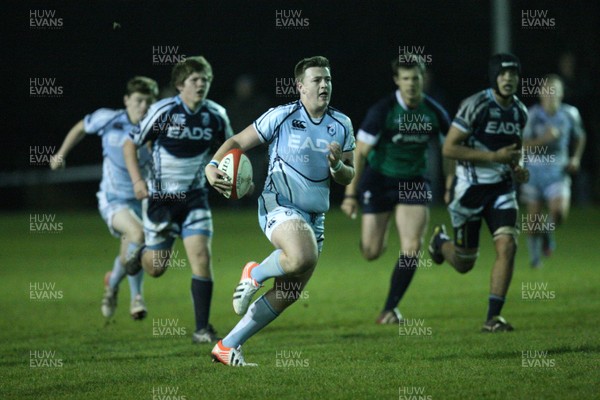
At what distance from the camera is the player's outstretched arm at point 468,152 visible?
901cm

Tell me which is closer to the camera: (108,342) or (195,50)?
(108,342)

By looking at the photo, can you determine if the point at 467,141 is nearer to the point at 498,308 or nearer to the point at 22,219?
the point at 498,308

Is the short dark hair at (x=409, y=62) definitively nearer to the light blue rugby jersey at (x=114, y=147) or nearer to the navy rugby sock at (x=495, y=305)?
the navy rugby sock at (x=495, y=305)

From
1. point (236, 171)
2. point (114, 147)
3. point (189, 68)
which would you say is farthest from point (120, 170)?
point (236, 171)

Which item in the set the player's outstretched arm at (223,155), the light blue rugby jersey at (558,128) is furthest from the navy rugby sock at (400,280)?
the light blue rugby jersey at (558,128)

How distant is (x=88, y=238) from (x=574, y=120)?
8861 mm

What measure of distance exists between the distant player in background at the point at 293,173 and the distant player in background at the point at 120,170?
3.01m

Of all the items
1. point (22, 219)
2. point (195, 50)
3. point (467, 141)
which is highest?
point (195, 50)

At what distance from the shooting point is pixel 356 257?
15711mm

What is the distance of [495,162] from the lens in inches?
360

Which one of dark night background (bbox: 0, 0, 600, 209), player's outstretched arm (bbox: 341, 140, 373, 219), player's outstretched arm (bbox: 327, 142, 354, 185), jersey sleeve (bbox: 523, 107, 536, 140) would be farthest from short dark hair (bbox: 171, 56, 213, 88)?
dark night background (bbox: 0, 0, 600, 209)

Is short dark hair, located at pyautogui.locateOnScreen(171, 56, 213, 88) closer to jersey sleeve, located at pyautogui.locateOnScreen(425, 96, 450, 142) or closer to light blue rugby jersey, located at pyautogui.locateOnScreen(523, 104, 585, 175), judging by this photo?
jersey sleeve, located at pyautogui.locateOnScreen(425, 96, 450, 142)

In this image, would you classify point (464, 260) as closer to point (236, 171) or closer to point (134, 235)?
point (134, 235)

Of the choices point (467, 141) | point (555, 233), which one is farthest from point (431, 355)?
point (555, 233)
